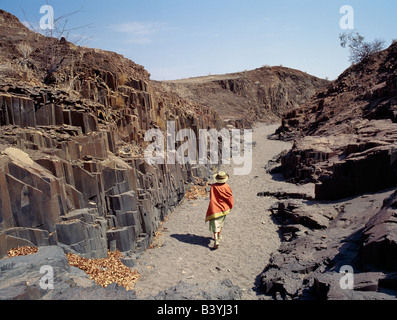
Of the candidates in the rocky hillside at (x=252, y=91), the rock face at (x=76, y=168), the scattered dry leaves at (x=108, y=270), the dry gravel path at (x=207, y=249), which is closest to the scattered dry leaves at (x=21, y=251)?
the rock face at (x=76, y=168)

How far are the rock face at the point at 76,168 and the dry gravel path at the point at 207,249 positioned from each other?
55 cm

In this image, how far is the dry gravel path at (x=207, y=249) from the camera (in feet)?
20.7

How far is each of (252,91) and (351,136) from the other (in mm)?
36254

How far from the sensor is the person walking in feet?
25.7

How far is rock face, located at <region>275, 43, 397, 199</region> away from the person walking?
3377 millimetres

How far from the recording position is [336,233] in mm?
6742

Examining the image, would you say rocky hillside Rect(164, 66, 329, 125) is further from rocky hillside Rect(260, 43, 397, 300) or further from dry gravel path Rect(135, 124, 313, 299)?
dry gravel path Rect(135, 124, 313, 299)

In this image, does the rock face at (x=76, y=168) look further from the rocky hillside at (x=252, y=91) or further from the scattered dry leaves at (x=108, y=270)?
the rocky hillside at (x=252, y=91)

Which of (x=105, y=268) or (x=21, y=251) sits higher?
(x=21, y=251)

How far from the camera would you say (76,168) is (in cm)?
661

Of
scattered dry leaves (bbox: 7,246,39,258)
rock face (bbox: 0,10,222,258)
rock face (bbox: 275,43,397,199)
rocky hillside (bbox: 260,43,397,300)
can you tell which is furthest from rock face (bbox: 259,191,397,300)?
scattered dry leaves (bbox: 7,246,39,258)

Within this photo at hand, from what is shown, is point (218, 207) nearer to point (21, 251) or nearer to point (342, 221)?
point (342, 221)

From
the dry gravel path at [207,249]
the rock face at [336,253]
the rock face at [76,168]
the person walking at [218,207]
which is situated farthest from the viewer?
the person walking at [218,207]

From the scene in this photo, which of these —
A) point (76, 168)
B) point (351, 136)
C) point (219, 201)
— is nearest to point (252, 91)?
point (351, 136)
